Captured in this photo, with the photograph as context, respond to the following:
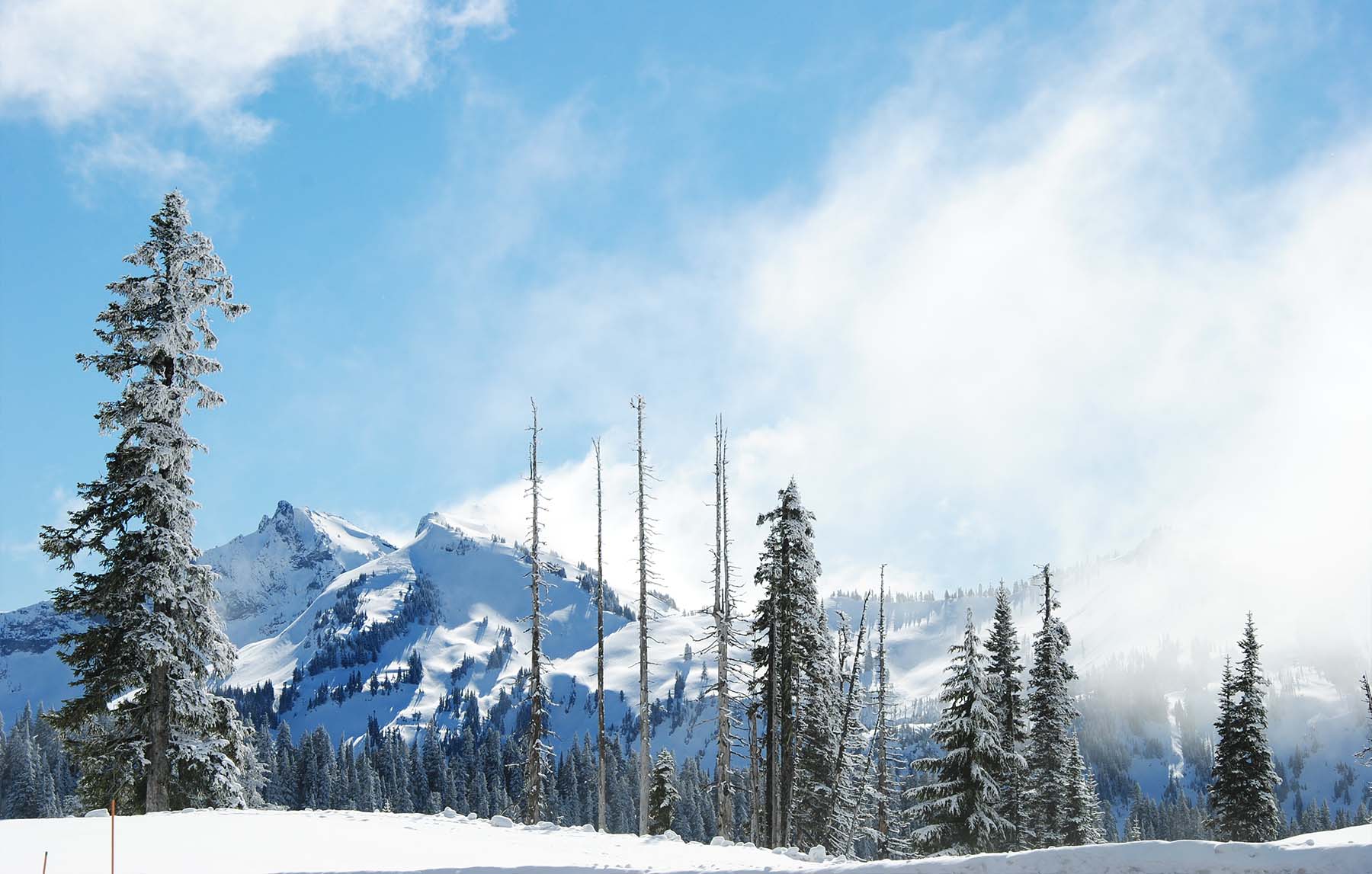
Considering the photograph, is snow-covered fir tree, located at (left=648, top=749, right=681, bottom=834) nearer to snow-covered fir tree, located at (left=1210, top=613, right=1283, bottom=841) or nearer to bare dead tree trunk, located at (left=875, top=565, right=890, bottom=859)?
bare dead tree trunk, located at (left=875, top=565, right=890, bottom=859)

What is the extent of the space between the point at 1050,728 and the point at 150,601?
31452mm

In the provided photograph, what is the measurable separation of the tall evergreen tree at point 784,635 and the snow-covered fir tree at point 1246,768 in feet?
62.5

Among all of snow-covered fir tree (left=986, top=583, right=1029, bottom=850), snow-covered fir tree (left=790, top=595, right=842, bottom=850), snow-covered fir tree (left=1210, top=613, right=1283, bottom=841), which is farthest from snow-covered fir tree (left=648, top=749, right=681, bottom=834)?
snow-covered fir tree (left=1210, top=613, right=1283, bottom=841)

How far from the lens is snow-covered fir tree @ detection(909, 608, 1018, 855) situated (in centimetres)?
2845

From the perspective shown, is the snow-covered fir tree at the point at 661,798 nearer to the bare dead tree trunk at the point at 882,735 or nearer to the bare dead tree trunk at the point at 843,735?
the bare dead tree trunk at the point at 882,735

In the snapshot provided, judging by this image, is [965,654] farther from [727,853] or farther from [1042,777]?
[727,853]

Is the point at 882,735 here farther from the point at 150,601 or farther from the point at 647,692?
the point at 150,601

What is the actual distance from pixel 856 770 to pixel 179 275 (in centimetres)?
3279

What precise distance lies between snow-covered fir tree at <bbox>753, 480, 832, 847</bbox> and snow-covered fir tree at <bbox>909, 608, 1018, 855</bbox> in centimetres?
422

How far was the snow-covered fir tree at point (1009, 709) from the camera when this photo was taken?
99.3 ft

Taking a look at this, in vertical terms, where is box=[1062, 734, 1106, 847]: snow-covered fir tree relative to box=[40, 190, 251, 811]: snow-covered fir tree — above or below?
below

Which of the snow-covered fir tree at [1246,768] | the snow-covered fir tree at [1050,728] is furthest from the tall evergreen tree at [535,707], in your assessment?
the snow-covered fir tree at [1246,768]

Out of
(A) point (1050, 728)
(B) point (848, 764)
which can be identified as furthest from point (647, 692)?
(A) point (1050, 728)

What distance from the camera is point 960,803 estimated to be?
2855 centimetres
